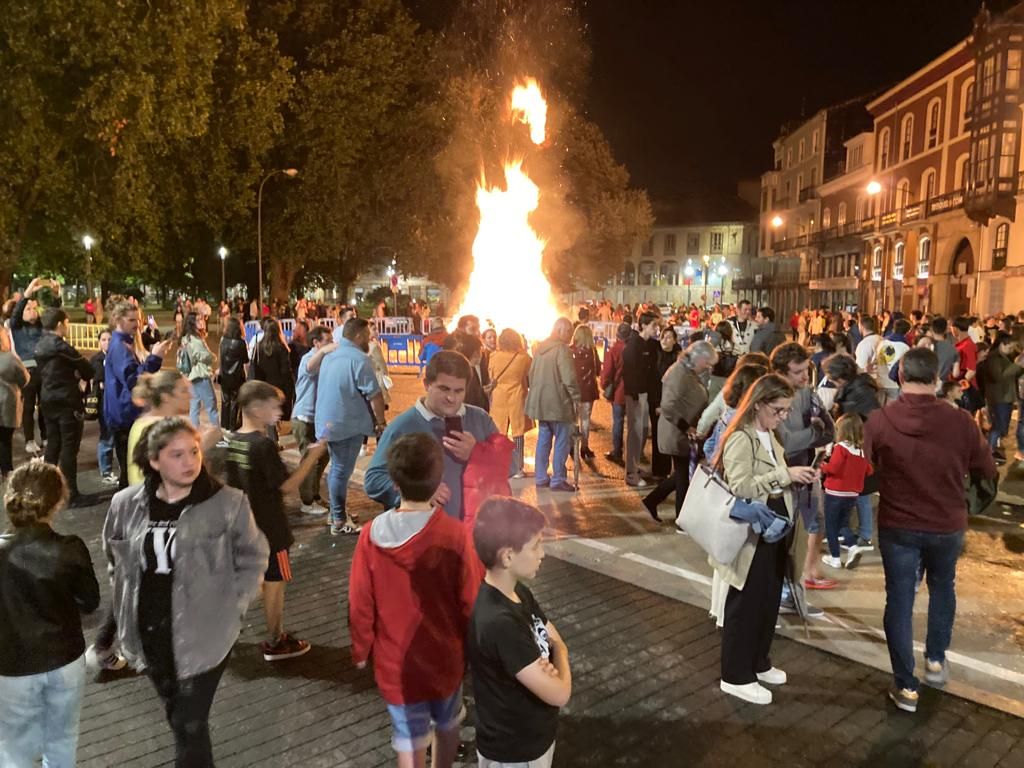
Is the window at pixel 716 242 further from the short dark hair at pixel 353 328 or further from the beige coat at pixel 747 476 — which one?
the beige coat at pixel 747 476

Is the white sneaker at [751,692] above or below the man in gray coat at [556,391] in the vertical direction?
below

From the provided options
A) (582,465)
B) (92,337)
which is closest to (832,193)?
(92,337)

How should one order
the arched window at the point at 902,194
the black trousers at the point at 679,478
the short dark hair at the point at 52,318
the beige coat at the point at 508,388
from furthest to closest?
the arched window at the point at 902,194, the beige coat at the point at 508,388, the short dark hair at the point at 52,318, the black trousers at the point at 679,478

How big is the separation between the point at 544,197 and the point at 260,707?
1303 inches

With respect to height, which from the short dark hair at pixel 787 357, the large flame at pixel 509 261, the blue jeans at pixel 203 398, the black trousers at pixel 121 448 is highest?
the large flame at pixel 509 261

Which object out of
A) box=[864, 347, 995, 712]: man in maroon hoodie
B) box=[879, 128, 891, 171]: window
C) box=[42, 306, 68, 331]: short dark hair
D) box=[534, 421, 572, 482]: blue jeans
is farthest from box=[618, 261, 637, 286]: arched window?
box=[864, 347, 995, 712]: man in maroon hoodie

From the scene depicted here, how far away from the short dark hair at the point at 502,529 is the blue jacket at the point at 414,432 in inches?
36.0

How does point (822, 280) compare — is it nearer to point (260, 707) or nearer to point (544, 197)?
point (544, 197)

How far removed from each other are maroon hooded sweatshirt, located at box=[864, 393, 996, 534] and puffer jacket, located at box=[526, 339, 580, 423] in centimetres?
449

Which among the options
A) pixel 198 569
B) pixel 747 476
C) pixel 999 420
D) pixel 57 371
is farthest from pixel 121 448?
pixel 999 420

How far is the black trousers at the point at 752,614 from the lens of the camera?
431cm

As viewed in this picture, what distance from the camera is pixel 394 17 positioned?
30.5 metres

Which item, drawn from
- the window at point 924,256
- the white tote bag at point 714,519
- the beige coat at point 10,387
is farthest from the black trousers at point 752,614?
the window at point 924,256

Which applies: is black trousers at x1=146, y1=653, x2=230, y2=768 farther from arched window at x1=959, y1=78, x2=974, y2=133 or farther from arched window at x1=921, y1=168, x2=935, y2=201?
arched window at x1=921, y1=168, x2=935, y2=201
